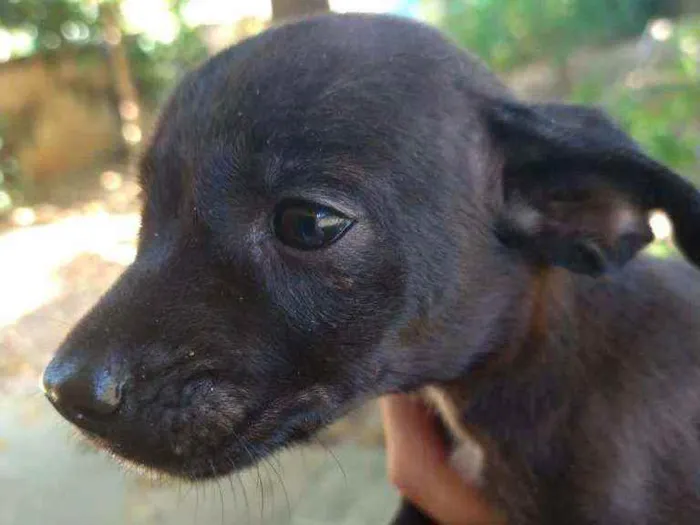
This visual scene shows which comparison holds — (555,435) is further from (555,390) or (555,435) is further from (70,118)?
(70,118)

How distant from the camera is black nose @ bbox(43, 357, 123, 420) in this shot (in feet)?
4.61

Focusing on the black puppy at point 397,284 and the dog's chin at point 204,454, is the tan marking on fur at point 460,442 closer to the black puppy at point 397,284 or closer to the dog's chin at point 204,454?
the black puppy at point 397,284

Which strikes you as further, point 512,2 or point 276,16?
point 512,2

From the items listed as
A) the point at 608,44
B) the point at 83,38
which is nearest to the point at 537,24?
the point at 608,44

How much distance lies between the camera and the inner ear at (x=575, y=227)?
173 centimetres

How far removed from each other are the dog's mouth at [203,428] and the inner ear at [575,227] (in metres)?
0.58

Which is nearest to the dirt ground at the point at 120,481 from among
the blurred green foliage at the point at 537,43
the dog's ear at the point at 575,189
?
the dog's ear at the point at 575,189

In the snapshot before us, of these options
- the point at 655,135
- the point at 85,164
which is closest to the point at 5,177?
the point at 85,164

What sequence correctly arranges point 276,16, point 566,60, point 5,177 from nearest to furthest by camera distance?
point 276,16
point 566,60
point 5,177

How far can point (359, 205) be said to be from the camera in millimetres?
1539

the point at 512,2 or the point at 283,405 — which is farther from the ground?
the point at 512,2

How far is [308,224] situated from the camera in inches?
60.2

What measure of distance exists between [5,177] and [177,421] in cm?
789

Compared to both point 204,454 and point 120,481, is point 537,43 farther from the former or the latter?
point 204,454
